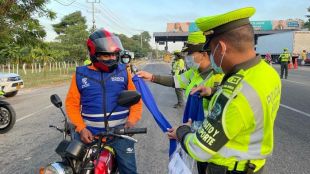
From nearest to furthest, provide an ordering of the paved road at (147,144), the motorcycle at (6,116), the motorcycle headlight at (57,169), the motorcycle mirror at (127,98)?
the motorcycle headlight at (57,169) < the motorcycle mirror at (127,98) < the paved road at (147,144) < the motorcycle at (6,116)

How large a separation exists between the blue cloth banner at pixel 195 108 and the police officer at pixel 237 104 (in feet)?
3.28

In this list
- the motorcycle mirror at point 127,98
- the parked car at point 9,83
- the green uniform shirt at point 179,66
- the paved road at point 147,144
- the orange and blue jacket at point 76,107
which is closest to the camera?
the motorcycle mirror at point 127,98

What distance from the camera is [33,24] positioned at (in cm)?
2131

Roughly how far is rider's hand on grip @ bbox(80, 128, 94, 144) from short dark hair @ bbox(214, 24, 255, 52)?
1.50 m

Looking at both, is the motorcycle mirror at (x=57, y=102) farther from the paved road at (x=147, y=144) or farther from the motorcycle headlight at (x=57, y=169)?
the paved road at (x=147, y=144)

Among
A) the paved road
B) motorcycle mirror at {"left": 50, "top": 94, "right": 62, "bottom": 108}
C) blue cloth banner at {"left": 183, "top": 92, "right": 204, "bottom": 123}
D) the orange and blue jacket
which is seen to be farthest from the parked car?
blue cloth banner at {"left": 183, "top": 92, "right": 204, "bottom": 123}

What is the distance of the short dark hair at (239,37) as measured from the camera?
6.98ft

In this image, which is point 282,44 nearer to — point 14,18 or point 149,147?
point 14,18

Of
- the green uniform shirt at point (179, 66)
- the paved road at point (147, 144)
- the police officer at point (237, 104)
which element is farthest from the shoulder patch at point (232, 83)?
the green uniform shirt at point (179, 66)

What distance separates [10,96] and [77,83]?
49.1 feet

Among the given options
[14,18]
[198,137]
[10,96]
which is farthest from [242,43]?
[14,18]

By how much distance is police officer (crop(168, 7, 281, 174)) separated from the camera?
2020 millimetres

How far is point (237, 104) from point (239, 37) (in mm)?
385

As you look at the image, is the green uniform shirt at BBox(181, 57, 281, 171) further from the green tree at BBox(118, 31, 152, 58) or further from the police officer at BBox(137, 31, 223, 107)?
the green tree at BBox(118, 31, 152, 58)
